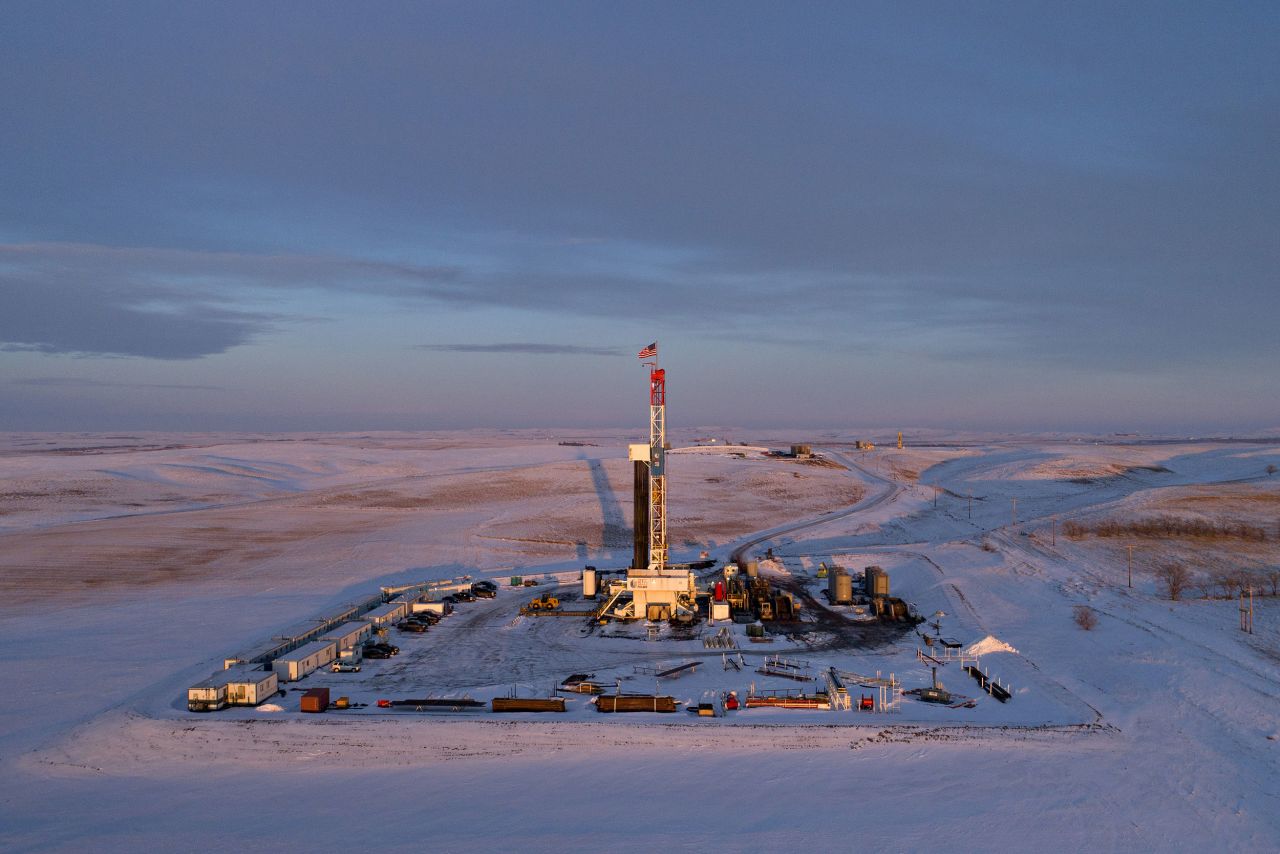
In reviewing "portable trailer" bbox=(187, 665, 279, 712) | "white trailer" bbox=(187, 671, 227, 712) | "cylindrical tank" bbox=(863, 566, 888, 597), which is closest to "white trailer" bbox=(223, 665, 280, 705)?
"portable trailer" bbox=(187, 665, 279, 712)

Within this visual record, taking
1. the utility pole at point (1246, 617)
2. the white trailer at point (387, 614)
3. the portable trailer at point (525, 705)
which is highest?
the utility pole at point (1246, 617)

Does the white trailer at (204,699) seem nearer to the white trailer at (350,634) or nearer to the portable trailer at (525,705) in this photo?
the white trailer at (350,634)

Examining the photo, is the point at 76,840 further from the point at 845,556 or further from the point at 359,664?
the point at 845,556

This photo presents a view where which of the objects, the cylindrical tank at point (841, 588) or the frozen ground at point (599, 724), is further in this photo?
the cylindrical tank at point (841, 588)

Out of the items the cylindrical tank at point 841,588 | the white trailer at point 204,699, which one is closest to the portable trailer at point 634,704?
the white trailer at point 204,699

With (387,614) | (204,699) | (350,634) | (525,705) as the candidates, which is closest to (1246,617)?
(525,705)

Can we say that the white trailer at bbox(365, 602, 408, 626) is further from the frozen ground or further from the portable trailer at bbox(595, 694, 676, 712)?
the portable trailer at bbox(595, 694, 676, 712)

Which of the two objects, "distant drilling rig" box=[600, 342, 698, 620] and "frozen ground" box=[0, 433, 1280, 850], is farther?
"distant drilling rig" box=[600, 342, 698, 620]

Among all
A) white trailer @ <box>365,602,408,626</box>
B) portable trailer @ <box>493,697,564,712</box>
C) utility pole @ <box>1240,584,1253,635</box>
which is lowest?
white trailer @ <box>365,602,408,626</box>
